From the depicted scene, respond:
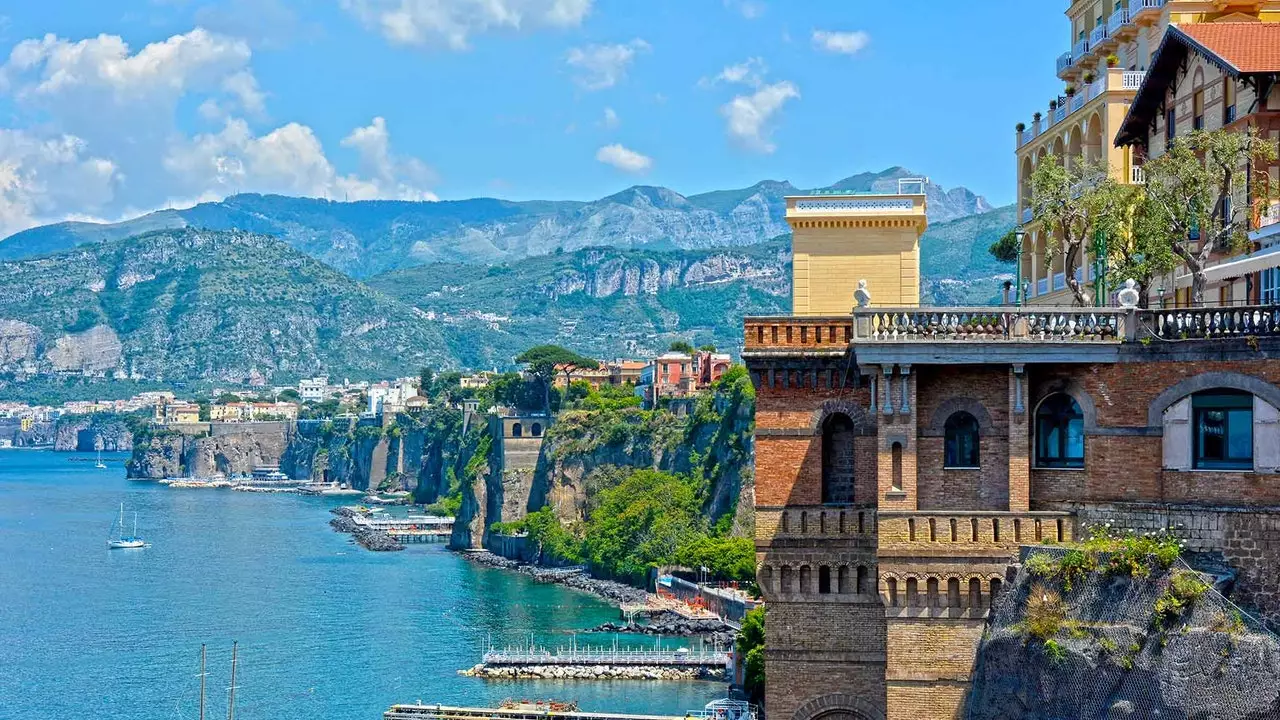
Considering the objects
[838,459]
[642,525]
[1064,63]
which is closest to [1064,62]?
[1064,63]

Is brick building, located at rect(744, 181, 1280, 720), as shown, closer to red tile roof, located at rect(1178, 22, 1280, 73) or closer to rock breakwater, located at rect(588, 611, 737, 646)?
red tile roof, located at rect(1178, 22, 1280, 73)

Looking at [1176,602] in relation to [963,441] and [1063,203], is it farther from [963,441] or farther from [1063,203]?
[1063,203]

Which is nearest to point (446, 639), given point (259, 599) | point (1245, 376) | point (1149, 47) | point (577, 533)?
point (259, 599)

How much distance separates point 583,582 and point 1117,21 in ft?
399

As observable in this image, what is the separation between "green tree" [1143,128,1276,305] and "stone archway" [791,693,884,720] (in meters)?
11.5

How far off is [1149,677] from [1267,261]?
1596 centimetres

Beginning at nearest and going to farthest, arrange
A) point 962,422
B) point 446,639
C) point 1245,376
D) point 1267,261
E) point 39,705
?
point 1245,376 < point 962,422 < point 1267,261 < point 39,705 < point 446,639

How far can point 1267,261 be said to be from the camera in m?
42.4

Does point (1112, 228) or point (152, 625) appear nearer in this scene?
point (1112, 228)

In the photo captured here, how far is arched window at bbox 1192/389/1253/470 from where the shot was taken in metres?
31.9

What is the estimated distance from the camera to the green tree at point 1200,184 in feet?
140

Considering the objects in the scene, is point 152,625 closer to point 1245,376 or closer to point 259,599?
point 259,599

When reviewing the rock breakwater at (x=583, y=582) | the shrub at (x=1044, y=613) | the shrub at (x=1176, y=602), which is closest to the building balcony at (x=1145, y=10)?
the shrub at (x=1044, y=613)

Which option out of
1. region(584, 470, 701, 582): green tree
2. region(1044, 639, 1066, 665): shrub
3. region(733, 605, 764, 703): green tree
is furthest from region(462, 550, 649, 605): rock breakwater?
region(1044, 639, 1066, 665): shrub
